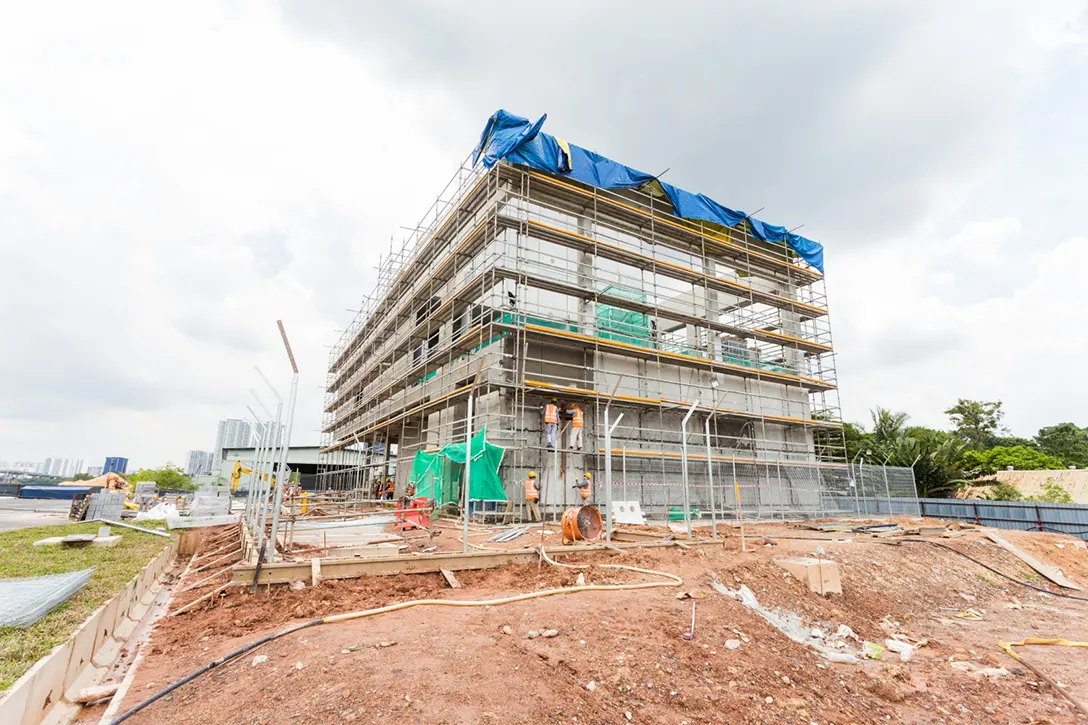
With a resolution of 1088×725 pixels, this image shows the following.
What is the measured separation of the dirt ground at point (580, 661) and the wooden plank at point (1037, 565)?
14.7 ft

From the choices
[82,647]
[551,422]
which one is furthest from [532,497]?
[82,647]

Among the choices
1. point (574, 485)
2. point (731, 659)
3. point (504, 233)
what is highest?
point (504, 233)

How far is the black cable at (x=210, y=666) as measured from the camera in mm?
3504

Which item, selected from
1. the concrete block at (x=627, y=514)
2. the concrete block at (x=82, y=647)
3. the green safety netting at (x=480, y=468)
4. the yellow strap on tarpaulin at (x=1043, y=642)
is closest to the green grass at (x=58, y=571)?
the concrete block at (x=82, y=647)

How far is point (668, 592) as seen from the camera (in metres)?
6.55

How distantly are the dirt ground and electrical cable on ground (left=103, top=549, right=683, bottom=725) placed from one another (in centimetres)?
7

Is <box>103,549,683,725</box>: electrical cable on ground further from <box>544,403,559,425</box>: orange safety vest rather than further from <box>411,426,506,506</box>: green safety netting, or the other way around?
<box>544,403,559,425</box>: orange safety vest

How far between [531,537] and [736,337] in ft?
51.2

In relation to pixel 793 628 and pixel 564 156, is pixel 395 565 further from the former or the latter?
pixel 564 156

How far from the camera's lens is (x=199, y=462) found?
71.2 m

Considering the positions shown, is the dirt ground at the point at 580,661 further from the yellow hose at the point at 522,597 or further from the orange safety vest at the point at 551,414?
the orange safety vest at the point at 551,414

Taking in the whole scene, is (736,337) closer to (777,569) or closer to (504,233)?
(504,233)

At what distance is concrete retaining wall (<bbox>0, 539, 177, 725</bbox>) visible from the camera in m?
3.46

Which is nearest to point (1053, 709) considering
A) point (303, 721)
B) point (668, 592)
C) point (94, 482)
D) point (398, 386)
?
point (668, 592)
